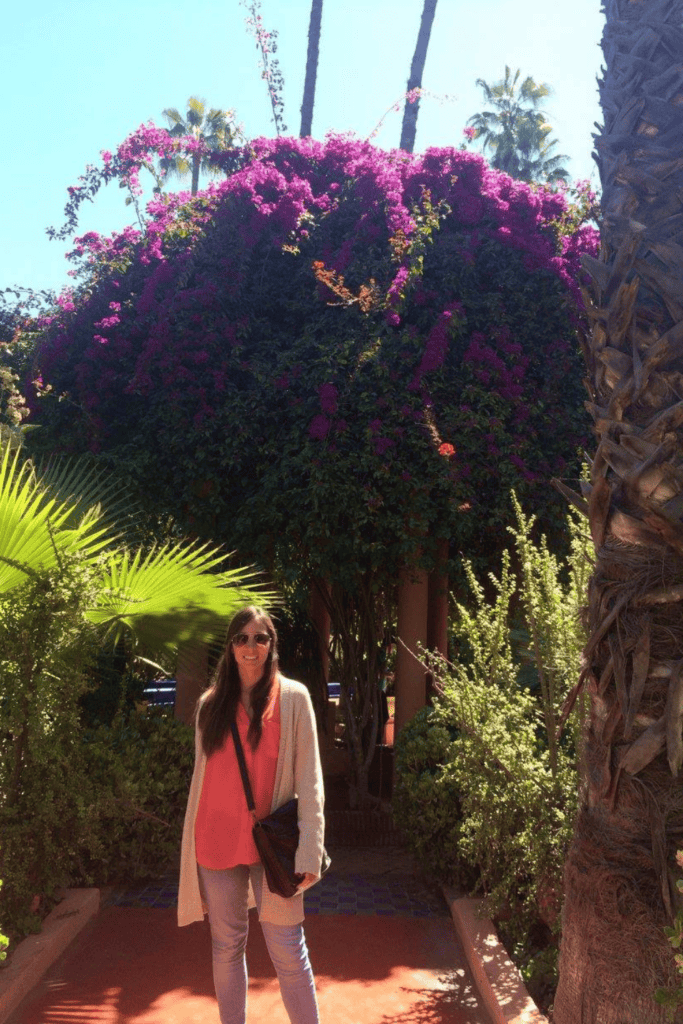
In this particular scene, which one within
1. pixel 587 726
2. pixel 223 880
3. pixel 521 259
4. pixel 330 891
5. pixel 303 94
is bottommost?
pixel 330 891

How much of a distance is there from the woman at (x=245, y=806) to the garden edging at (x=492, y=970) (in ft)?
3.50

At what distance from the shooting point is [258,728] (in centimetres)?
326

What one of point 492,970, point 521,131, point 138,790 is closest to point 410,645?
point 138,790

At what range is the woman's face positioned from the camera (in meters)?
3.30

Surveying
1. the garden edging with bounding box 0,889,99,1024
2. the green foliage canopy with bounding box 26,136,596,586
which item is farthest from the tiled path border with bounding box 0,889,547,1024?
the green foliage canopy with bounding box 26,136,596,586

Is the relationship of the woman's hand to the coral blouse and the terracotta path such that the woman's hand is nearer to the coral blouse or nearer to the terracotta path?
the coral blouse

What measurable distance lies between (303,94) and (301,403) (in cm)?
1141

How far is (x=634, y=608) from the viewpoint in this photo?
3.19 meters

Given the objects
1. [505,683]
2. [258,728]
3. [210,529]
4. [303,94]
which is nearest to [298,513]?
[210,529]

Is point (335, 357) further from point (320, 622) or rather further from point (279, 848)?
point (279, 848)

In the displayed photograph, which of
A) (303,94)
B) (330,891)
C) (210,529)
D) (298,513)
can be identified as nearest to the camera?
(330,891)

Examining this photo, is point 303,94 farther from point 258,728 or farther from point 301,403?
point 258,728

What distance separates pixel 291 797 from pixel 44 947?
6.49 feet

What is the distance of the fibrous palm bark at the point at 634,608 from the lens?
3109 mm
